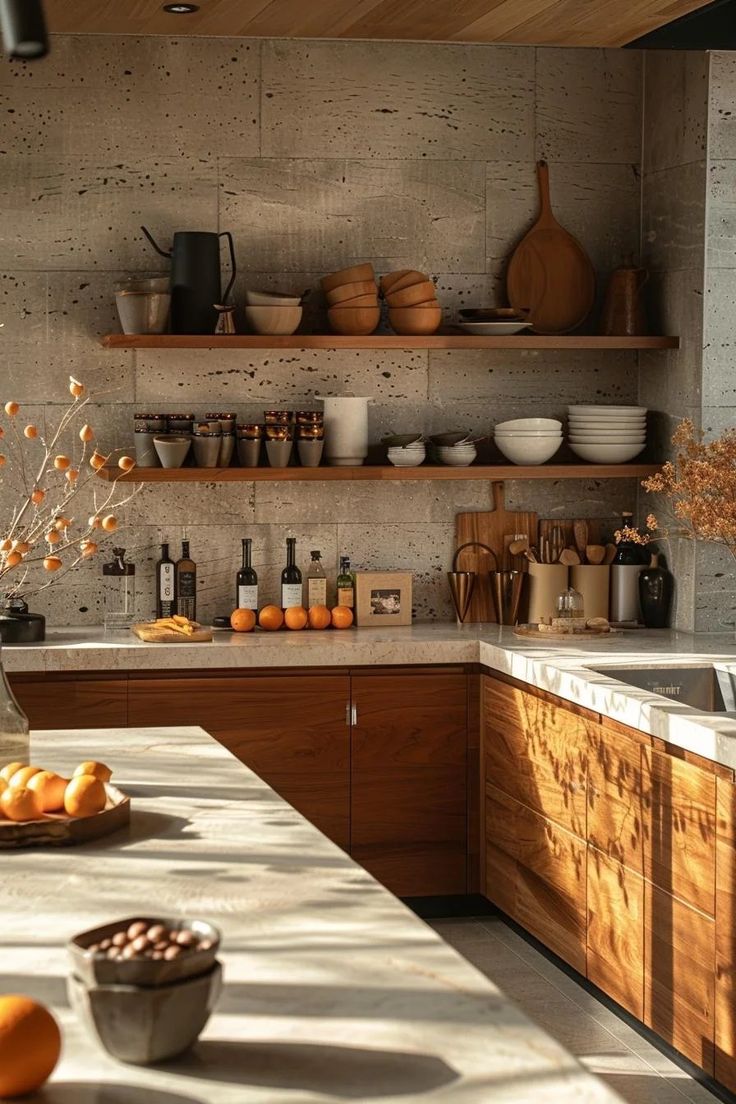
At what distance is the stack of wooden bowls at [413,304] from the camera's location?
17.9 ft

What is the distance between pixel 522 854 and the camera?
4836mm

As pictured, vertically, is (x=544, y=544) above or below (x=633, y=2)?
below

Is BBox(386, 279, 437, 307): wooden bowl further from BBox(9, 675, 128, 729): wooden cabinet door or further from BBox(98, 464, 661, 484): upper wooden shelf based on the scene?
BBox(9, 675, 128, 729): wooden cabinet door

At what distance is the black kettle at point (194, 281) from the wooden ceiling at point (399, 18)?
1.16 m

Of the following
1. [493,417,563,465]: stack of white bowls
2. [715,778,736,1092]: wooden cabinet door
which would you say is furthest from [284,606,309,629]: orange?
[715,778,736,1092]: wooden cabinet door

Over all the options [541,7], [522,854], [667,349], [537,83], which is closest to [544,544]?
[667,349]

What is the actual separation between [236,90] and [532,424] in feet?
5.27

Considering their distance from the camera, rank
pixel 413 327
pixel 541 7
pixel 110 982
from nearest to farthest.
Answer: pixel 110 982
pixel 541 7
pixel 413 327

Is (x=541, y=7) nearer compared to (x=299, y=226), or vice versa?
(x=541, y=7)

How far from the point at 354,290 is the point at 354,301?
4 cm

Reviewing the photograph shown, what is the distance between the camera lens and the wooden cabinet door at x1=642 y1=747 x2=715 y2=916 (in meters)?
3.57

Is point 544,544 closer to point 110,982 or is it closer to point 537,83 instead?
point 537,83

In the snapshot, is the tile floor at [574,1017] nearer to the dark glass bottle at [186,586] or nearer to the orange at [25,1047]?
the dark glass bottle at [186,586]

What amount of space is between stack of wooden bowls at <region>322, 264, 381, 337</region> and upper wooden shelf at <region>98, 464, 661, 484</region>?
50 cm
